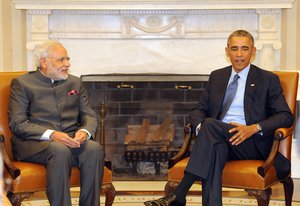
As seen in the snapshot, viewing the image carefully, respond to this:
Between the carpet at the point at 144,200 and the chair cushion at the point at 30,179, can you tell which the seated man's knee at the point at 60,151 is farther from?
the carpet at the point at 144,200

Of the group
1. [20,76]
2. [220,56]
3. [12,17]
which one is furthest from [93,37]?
[20,76]

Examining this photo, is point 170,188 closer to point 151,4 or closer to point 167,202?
point 167,202

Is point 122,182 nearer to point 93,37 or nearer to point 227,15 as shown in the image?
point 93,37

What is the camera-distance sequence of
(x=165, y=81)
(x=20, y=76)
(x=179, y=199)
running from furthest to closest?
(x=165, y=81)
(x=20, y=76)
(x=179, y=199)

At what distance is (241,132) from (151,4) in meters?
2.34

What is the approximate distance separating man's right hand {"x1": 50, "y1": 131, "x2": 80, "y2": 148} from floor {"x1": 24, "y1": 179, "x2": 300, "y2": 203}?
1.22 metres

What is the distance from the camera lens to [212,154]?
12.3 feet

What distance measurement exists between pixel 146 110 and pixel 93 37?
2.84ft

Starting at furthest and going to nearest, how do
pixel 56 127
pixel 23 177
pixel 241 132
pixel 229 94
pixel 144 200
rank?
pixel 144 200 < pixel 229 94 < pixel 56 127 < pixel 241 132 < pixel 23 177

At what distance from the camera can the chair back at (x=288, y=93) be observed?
13.6 feet

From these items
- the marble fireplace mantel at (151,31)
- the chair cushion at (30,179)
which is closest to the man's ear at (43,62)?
the chair cushion at (30,179)

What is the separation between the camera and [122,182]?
18.1 feet

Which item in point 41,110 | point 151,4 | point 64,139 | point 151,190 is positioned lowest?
point 151,190

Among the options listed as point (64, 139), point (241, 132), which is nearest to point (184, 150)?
point (241, 132)
